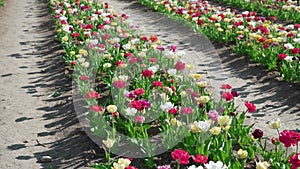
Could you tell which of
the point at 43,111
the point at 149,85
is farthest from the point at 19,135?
the point at 149,85

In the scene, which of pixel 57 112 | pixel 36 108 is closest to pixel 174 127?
pixel 57 112

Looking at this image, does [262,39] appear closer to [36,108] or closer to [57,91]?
[57,91]

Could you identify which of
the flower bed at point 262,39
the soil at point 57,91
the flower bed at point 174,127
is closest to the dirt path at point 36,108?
the soil at point 57,91

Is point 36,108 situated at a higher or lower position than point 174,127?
lower

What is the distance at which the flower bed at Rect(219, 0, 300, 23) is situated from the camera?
371 inches

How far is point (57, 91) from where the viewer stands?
5750 millimetres

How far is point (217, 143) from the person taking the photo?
3.67m

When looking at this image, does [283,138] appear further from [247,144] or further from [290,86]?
[290,86]

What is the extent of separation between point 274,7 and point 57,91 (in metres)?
6.65

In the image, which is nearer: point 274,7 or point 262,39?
point 262,39

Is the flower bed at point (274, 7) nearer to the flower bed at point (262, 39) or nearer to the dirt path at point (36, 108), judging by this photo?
the flower bed at point (262, 39)

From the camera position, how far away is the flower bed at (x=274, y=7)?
31.0 ft

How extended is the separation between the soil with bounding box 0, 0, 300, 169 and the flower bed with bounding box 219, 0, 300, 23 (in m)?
2.41

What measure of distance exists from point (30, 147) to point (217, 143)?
202cm
